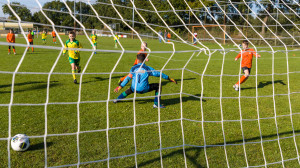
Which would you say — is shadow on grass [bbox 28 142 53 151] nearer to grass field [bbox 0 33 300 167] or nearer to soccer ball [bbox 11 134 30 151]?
grass field [bbox 0 33 300 167]

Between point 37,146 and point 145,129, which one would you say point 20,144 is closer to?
point 37,146

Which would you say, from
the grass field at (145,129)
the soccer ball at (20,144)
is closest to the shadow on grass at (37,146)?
the grass field at (145,129)

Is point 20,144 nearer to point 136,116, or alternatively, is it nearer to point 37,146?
point 37,146

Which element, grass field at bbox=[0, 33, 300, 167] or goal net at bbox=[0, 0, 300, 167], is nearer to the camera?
goal net at bbox=[0, 0, 300, 167]

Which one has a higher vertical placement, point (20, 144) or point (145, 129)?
point (20, 144)

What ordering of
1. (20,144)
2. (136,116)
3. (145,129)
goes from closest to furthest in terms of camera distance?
(20,144)
(145,129)
(136,116)

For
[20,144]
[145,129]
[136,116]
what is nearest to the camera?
[20,144]

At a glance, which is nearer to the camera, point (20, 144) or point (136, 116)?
point (20, 144)

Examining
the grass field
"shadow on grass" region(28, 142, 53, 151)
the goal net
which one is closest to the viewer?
the goal net

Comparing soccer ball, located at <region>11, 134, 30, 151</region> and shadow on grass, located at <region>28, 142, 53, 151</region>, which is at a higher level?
soccer ball, located at <region>11, 134, 30, 151</region>

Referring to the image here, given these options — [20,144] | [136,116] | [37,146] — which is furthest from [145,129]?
[20,144]

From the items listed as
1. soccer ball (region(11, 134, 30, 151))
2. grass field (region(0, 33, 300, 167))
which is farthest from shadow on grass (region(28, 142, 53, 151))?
soccer ball (region(11, 134, 30, 151))

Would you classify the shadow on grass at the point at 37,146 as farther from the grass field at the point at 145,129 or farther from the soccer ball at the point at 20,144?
the soccer ball at the point at 20,144

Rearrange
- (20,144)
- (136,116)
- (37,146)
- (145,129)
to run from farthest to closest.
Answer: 1. (136,116)
2. (145,129)
3. (37,146)
4. (20,144)
